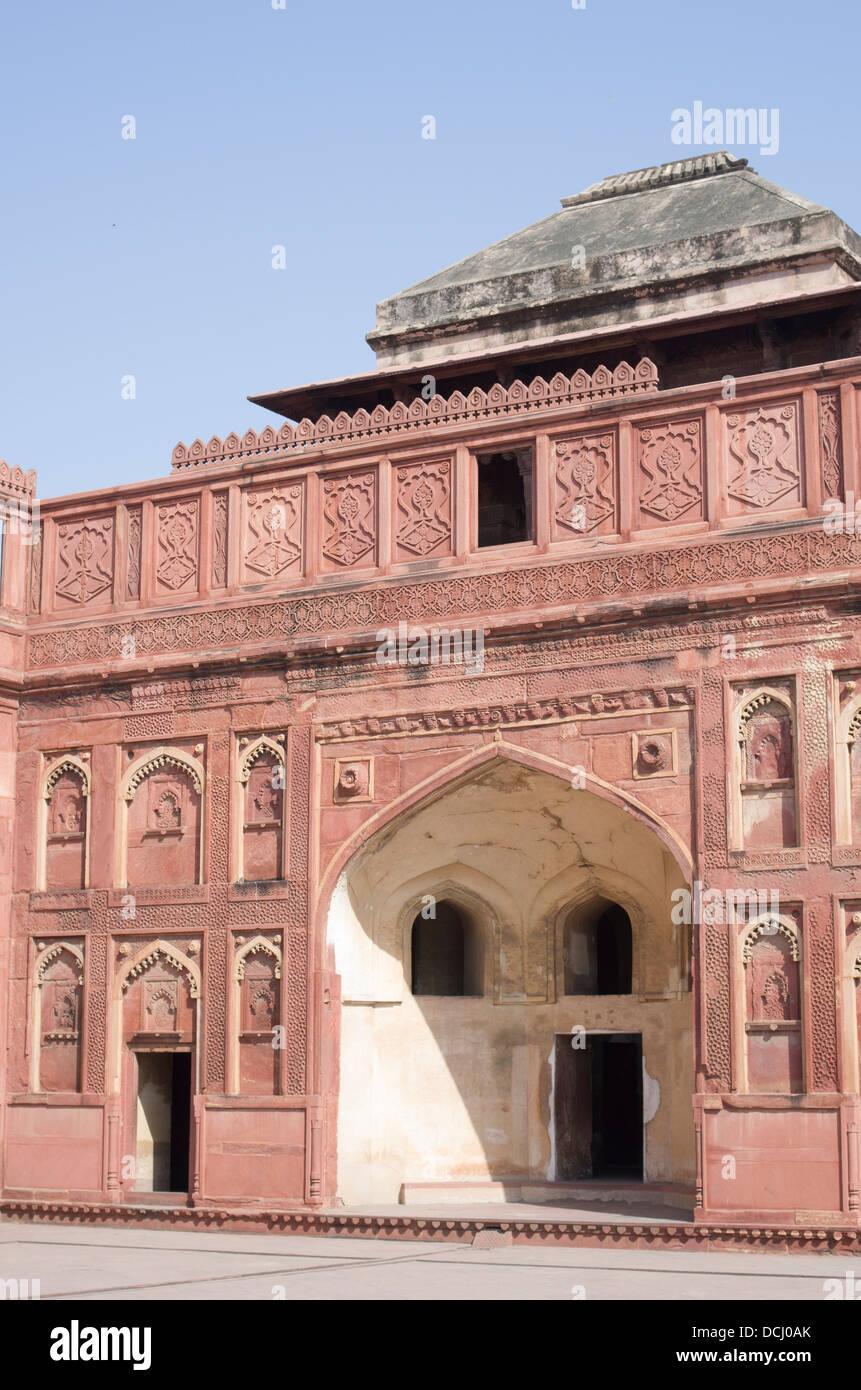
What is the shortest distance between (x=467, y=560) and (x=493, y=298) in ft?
14.1

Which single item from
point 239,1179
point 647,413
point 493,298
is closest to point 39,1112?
point 239,1179

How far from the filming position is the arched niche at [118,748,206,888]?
13.6 metres

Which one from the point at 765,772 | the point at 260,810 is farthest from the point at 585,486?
the point at 260,810

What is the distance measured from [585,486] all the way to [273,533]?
2517 mm

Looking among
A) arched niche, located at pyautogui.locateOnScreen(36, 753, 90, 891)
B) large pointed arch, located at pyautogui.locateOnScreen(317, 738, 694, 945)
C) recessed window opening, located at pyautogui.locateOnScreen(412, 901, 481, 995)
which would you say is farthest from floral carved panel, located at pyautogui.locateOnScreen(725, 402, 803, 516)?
arched niche, located at pyautogui.locateOnScreen(36, 753, 90, 891)

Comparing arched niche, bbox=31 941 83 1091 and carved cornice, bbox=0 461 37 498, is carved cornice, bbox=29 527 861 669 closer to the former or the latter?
carved cornice, bbox=0 461 37 498

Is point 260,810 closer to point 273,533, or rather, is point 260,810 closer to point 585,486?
point 273,533

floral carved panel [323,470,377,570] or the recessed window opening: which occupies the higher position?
floral carved panel [323,470,377,570]

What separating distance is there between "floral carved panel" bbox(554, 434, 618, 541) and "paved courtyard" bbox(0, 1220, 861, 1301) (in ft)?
15.6

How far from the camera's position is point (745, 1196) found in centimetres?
1106

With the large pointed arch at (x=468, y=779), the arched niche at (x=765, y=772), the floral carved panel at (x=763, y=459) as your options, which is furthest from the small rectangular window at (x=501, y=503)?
the arched niche at (x=765, y=772)

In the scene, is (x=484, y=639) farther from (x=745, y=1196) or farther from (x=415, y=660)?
(x=745, y=1196)

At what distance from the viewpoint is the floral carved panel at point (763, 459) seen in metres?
11.9

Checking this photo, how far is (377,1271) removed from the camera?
32.3ft
